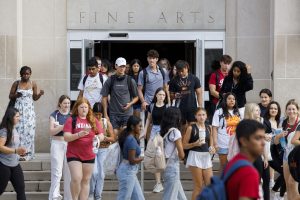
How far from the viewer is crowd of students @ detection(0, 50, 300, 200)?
1358 centimetres

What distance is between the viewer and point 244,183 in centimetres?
698

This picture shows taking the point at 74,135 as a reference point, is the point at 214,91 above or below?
above

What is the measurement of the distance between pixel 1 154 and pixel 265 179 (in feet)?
12.7

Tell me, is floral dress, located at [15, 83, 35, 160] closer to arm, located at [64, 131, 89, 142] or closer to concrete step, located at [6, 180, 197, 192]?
concrete step, located at [6, 180, 197, 192]

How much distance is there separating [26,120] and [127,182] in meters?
4.25

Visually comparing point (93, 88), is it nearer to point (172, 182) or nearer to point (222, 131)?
point (222, 131)

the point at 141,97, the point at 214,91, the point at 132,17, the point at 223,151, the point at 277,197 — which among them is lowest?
the point at 277,197

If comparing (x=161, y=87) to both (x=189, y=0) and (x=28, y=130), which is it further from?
(x=189, y=0)

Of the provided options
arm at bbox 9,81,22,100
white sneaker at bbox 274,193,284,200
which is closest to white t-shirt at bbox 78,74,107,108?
arm at bbox 9,81,22,100

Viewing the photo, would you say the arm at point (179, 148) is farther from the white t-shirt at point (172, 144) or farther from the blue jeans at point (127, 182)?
the blue jeans at point (127, 182)

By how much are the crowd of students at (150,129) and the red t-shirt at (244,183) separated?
4.72 meters

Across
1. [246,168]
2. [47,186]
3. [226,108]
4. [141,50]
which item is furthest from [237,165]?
[141,50]

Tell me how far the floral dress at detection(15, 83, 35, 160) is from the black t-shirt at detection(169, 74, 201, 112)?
289 centimetres

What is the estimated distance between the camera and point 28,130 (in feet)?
56.5
